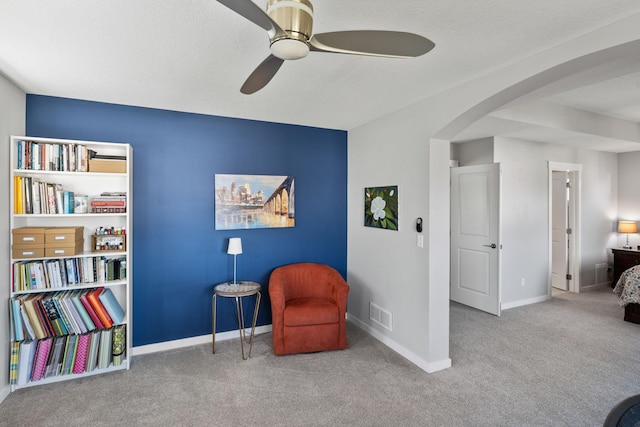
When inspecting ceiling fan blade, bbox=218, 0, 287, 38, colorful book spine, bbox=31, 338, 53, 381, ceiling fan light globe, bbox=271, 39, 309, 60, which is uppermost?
ceiling fan blade, bbox=218, 0, 287, 38

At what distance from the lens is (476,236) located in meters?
4.49

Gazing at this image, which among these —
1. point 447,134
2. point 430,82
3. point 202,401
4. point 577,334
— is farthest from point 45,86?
point 577,334

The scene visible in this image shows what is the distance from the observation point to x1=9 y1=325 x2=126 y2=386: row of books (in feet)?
8.29

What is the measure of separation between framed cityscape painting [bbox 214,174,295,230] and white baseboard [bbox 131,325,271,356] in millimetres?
1140

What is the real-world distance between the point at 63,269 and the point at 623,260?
24.4ft

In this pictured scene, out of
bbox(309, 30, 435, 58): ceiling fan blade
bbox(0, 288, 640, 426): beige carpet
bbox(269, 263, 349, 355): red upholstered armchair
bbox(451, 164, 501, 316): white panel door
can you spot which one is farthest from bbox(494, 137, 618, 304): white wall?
bbox(309, 30, 435, 58): ceiling fan blade

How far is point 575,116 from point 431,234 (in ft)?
8.46

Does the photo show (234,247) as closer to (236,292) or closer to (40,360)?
(236,292)

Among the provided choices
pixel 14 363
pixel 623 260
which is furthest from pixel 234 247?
pixel 623 260

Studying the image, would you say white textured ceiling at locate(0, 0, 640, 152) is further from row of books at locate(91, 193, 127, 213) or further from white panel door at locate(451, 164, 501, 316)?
white panel door at locate(451, 164, 501, 316)

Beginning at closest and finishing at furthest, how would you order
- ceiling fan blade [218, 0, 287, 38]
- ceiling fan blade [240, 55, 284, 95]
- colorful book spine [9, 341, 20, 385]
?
1. ceiling fan blade [218, 0, 287, 38]
2. ceiling fan blade [240, 55, 284, 95]
3. colorful book spine [9, 341, 20, 385]

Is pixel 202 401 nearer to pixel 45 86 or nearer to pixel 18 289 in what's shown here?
pixel 18 289

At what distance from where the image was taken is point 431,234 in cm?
285

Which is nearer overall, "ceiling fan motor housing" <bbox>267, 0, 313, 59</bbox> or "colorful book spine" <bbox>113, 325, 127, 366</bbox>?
"ceiling fan motor housing" <bbox>267, 0, 313, 59</bbox>
